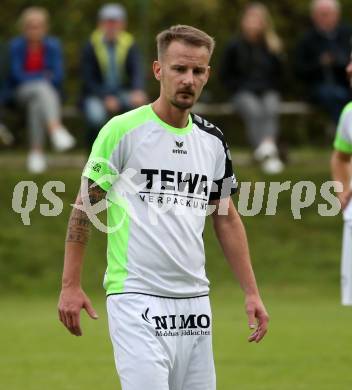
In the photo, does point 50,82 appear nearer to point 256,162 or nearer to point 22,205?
point 22,205

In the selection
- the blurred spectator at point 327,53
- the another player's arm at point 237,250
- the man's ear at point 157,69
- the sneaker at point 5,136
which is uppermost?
the blurred spectator at point 327,53

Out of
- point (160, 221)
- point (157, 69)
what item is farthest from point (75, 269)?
point (157, 69)

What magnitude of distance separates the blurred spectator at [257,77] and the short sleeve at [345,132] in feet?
25.9

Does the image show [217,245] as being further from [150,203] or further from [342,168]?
[150,203]

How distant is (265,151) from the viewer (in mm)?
17781

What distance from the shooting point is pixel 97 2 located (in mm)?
20516

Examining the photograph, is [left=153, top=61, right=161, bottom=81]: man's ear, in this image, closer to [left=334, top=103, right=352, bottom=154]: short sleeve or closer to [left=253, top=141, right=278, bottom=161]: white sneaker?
[left=334, top=103, right=352, bottom=154]: short sleeve

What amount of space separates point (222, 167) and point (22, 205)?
11.1 meters

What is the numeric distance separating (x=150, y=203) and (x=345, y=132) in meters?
3.54

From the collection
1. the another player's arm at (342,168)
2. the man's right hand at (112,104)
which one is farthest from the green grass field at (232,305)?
the another player's arm at (342,168)

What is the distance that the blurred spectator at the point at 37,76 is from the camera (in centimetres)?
1684

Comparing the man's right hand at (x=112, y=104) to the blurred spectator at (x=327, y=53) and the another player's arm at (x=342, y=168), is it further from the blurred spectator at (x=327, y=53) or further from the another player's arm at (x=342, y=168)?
the another player's arm at (x=342, y=168)

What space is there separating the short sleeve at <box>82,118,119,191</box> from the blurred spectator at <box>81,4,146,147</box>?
1056 cm

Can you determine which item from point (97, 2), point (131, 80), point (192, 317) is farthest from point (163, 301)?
point (97, 2)
